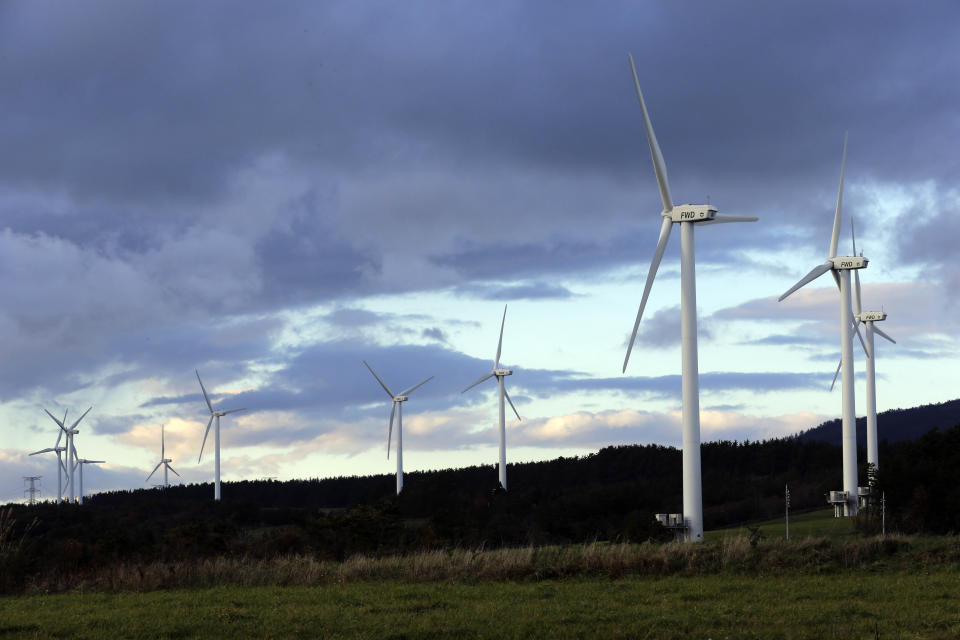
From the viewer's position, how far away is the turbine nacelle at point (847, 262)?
9062 centimetres

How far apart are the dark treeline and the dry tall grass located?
3827 mm

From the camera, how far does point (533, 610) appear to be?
998 inches

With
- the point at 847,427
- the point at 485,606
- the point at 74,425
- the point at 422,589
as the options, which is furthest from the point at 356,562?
the point at 74,425

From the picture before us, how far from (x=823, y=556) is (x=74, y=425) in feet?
491

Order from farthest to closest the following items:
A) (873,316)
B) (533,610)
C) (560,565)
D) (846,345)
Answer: (873,316), (846,345), (560,565), (533,610)

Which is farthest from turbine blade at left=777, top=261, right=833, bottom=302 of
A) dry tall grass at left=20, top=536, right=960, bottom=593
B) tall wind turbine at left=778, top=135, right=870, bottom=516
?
dry tall grass at left=20, top=536, right=960, bottom=593

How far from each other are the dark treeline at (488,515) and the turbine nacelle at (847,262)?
1551 centimetres

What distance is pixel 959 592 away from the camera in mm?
26562

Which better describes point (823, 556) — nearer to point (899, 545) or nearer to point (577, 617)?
point (899, 545)

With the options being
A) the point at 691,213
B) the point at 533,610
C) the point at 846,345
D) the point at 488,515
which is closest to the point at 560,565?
the point at 533,610

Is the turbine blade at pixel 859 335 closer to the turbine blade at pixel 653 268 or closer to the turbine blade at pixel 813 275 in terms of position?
the turbine blade at pixel 813 275

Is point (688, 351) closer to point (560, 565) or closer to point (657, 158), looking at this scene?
point (657, 158)

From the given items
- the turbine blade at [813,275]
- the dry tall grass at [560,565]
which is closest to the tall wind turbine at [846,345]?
the turbine blade at [813,275]

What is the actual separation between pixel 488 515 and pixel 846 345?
42742 mm
